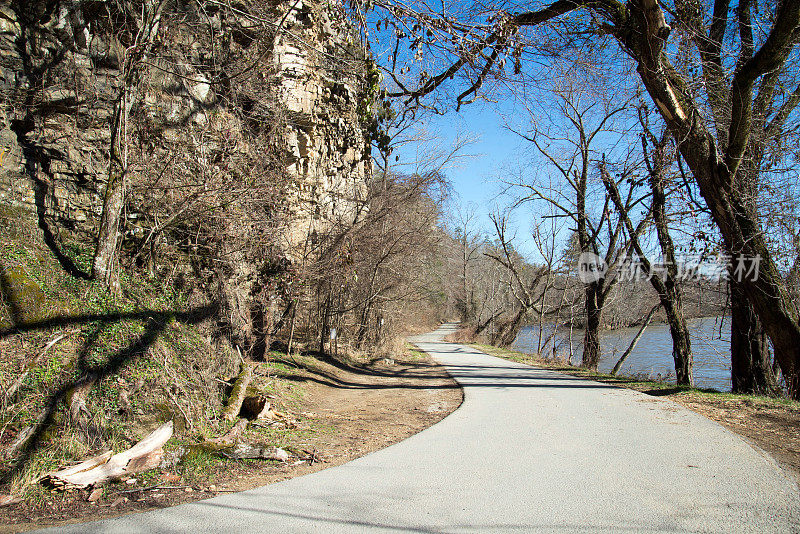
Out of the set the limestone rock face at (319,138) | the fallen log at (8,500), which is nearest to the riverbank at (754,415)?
the fallen log at (8,500)

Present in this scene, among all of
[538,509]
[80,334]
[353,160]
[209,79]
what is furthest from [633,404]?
[353,160]

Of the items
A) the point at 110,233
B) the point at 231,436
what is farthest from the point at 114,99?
the point at 231,436

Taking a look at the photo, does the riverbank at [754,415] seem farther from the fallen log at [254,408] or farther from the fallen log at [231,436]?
the fallen log at [254,408]

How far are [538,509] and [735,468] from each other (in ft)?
7.49

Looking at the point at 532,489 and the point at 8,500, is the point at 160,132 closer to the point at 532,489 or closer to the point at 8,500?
the point at 8,500

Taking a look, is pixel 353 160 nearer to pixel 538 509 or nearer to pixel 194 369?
pixel 194 369

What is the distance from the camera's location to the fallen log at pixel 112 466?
12.8 ft

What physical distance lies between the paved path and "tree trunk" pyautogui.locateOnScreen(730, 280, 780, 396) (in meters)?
3.98

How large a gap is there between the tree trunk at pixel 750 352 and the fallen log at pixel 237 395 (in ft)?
29.8

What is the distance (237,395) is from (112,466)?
94.9 inches

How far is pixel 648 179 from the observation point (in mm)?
13734

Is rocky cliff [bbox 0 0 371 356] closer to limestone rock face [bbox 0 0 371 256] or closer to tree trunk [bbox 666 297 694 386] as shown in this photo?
limestone rock face [bbox 0 0 371 256]

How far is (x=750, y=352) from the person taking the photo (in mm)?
9422

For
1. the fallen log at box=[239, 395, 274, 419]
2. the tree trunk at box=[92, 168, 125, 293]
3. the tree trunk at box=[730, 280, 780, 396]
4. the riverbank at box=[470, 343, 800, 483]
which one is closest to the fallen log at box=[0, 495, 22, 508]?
the tree trunk at box=[92, 168, 125, 293]
